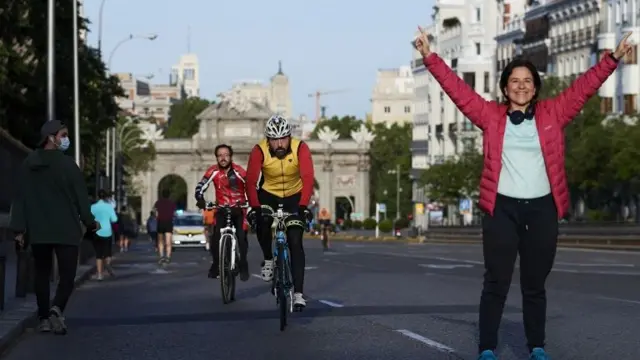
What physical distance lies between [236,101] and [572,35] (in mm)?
72226

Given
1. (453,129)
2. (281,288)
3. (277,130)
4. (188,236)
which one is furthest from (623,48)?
(453,129)

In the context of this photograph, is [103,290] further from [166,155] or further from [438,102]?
[166,155]

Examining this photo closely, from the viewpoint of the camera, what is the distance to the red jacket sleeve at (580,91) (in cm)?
1270

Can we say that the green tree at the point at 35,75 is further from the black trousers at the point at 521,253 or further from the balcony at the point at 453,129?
the balcony at the point at 453,129

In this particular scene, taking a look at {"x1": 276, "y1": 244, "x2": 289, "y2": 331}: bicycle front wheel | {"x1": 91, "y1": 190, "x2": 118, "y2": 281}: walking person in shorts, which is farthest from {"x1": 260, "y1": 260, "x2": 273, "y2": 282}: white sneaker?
{"x1": 91, "y1": 190, "x2": 118, "y2": 281}: walking person in shorts

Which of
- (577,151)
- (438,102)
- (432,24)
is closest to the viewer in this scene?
(577,151)

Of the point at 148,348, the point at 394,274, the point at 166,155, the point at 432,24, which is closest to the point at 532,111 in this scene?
the point at 148,348

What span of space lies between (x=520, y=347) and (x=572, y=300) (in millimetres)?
7580

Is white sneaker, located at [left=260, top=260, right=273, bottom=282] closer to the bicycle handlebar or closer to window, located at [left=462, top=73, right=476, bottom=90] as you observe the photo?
the bicycle handlebar

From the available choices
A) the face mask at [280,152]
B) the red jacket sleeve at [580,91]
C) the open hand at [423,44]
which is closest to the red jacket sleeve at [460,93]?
the open hand at [423,44]

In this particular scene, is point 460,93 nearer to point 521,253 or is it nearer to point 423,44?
point 423,44

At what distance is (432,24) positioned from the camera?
17988 cm

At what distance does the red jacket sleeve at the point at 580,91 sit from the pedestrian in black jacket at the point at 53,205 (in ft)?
19.7

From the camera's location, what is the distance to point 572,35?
398ft
